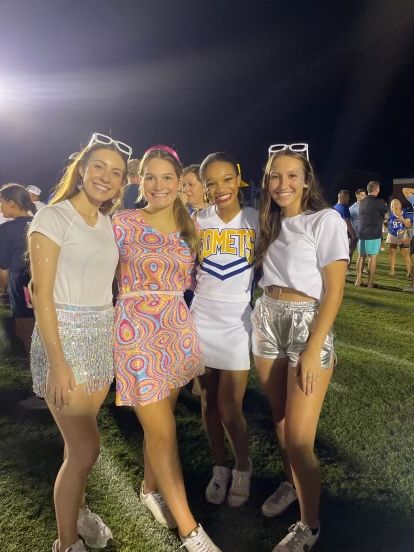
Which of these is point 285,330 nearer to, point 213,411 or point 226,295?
point 226,295

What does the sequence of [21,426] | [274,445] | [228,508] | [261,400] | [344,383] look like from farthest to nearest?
[344,383]
[261,400]
[21,426]
[274,445]
[228,508]

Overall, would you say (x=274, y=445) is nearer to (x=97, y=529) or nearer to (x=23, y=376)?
(x=97, y=529)

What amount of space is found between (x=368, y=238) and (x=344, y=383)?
5.22 metres

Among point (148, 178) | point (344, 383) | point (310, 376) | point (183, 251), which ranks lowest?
point (344, 383)

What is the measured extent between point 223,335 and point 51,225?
1096 mm

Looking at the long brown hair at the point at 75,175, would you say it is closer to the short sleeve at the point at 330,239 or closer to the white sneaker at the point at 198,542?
the short sleeve at the point at 330,239

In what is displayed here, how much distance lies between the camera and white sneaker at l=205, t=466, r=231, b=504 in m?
2.56

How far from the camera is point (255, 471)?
2.84m

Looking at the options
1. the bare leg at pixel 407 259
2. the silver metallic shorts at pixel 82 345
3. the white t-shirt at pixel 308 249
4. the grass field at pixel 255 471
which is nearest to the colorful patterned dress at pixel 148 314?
the silver metallic shorts at pixel 82 345

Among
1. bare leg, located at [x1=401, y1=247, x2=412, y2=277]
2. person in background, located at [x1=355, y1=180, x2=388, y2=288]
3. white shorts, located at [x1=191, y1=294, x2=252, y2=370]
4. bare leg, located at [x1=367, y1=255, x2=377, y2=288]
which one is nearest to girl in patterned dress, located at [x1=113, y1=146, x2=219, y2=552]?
white shorts, located at [x1=191, y1=294, x2=252, y2=370]

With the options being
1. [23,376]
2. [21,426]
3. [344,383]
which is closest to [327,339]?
[344,383]

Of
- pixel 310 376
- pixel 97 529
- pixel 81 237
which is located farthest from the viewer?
pixel 97 529

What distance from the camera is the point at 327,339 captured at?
2082 millimetres

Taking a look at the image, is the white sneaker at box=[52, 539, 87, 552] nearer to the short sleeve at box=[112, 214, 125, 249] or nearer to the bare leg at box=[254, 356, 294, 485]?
the bare leg at box=[254, 356, 294, 485]
